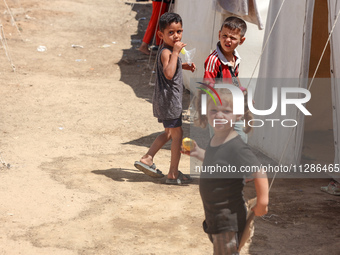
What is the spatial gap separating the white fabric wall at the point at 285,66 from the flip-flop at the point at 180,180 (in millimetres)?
1148

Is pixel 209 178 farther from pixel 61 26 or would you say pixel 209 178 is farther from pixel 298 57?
pixel 61 26

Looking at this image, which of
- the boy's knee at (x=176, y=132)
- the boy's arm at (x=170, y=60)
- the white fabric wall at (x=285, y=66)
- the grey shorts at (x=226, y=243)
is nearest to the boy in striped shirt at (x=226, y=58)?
the boy's arm at (x=170, y=60)

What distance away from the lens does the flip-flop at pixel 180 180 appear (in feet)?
17.7

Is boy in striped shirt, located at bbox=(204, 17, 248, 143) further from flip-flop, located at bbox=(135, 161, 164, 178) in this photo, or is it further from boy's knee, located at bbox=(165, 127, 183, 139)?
flip-flop, located at bbox=(135, 161, 164, 178)

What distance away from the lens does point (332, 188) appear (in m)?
5.37

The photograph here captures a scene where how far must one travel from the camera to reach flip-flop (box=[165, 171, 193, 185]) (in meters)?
5.40

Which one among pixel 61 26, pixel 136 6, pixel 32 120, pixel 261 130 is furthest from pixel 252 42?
pixel 136 6

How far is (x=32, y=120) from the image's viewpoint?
24.5 ft

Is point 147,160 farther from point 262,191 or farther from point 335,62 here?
point 262,191

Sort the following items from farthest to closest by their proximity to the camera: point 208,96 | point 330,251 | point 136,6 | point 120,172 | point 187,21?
point 136,6, point 187,21, point 120,172, point 330,251, point 208,96

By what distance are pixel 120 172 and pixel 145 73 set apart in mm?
5048

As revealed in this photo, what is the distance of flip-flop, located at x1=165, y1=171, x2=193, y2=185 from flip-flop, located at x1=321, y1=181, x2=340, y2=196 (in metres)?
1.33

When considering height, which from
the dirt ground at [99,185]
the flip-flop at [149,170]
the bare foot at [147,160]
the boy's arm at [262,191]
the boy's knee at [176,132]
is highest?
the boy's arm at [262,191]

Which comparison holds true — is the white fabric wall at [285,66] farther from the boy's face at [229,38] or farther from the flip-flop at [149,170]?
the flip-flop at [149,170]
